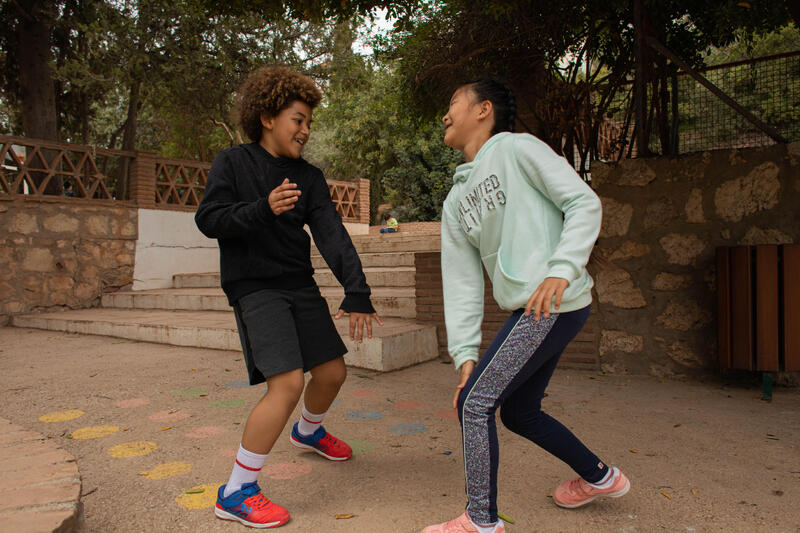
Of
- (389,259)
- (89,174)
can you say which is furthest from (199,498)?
(89,174)

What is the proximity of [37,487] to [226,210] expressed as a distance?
108 cm

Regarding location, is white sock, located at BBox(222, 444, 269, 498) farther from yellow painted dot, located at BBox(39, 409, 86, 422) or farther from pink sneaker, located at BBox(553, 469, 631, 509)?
yellow painted dot, located at BBox(39, 409, 86, 422)

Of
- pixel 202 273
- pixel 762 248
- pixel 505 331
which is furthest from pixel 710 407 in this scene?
pixel 202 273

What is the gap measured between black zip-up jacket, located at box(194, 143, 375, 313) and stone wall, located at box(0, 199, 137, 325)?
24.3 ft

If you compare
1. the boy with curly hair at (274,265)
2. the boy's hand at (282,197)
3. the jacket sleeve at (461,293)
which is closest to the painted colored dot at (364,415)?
the boy with curly hair at (274,265)

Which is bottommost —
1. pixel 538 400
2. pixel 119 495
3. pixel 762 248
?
pixel 119 495

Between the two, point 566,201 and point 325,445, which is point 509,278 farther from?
point 325,445

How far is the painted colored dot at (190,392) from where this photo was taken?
12.8ft

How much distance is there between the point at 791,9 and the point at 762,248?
175cm

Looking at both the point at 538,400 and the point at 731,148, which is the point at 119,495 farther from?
the point at 731,148

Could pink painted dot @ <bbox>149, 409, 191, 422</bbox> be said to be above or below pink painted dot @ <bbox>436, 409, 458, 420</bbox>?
below

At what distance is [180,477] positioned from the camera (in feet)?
8.05

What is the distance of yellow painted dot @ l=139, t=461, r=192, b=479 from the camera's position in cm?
247

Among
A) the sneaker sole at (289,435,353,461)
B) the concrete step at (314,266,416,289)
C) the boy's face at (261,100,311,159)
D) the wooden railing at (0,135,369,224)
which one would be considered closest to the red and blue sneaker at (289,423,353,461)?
the sneaker sole at (289,435,353,461)
